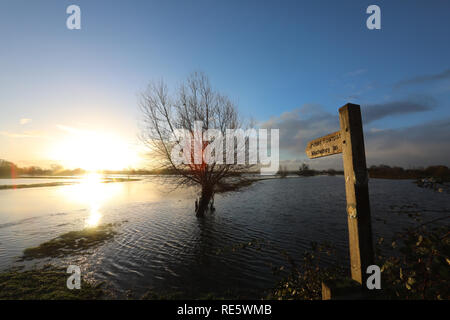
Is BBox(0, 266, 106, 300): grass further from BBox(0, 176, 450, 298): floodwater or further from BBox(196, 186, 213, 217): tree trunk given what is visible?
BBox(196, 186, 213, 217): tree trunk

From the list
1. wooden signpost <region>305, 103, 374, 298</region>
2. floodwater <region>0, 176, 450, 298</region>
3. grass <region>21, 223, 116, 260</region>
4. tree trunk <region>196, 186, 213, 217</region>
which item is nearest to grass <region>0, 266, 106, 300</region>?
floodwater <region>0, 176, 450, 298</region>

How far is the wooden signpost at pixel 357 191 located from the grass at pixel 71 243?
11063 millimetres

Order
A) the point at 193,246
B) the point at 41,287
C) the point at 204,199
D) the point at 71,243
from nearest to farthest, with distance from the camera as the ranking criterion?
the point at 41,287
the point at 193,246
the point at 71,243
the point at 204,199

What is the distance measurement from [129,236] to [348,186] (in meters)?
11.6

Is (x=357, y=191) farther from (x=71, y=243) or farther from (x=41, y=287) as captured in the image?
(x=71, y=243)

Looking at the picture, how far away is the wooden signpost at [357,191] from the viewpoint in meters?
3.14

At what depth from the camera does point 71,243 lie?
10023 millimetres

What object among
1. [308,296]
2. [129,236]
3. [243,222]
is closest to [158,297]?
[308,296]

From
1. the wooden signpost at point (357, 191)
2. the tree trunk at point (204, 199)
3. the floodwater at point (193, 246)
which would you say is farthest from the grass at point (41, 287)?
the tree trunk at point (204, 199)

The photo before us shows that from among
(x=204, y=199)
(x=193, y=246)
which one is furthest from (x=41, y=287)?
(x=204, y=199)

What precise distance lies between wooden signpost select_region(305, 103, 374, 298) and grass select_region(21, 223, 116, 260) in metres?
11.1

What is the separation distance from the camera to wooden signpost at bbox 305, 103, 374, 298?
3139 millimetres

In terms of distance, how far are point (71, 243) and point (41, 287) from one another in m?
5.10
